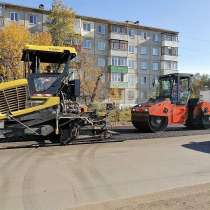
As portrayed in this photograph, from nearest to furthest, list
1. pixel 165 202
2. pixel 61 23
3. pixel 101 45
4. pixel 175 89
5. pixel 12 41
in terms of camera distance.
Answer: pixel 165 202 → pixel 175 89 → pixel 12 41 → pixel 61 23 → pixel 101 45

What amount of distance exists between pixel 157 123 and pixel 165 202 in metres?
11.0

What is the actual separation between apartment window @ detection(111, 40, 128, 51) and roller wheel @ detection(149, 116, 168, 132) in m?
49.4

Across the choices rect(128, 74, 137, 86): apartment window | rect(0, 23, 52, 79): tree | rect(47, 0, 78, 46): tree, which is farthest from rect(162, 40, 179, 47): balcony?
rect(0, 23, 52, 79): tree

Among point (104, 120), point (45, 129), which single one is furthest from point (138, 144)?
point (45, 129)

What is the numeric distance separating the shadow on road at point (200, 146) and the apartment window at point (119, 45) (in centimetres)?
5328

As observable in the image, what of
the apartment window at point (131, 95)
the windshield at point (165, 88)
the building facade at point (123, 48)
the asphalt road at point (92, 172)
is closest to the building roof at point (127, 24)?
the building facade at point (123, 48)

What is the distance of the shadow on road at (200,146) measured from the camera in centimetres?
1243

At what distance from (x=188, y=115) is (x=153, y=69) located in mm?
55466

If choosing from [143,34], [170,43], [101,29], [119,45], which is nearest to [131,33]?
[143,34]

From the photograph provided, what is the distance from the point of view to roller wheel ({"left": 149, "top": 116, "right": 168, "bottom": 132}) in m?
17.3

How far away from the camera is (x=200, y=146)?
13.2 m

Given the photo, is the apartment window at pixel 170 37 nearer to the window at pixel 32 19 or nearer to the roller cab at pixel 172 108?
the window at pixel 32 19

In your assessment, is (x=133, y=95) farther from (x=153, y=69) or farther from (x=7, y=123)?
(x=7, y=123)

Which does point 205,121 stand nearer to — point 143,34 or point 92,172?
point 92,172
